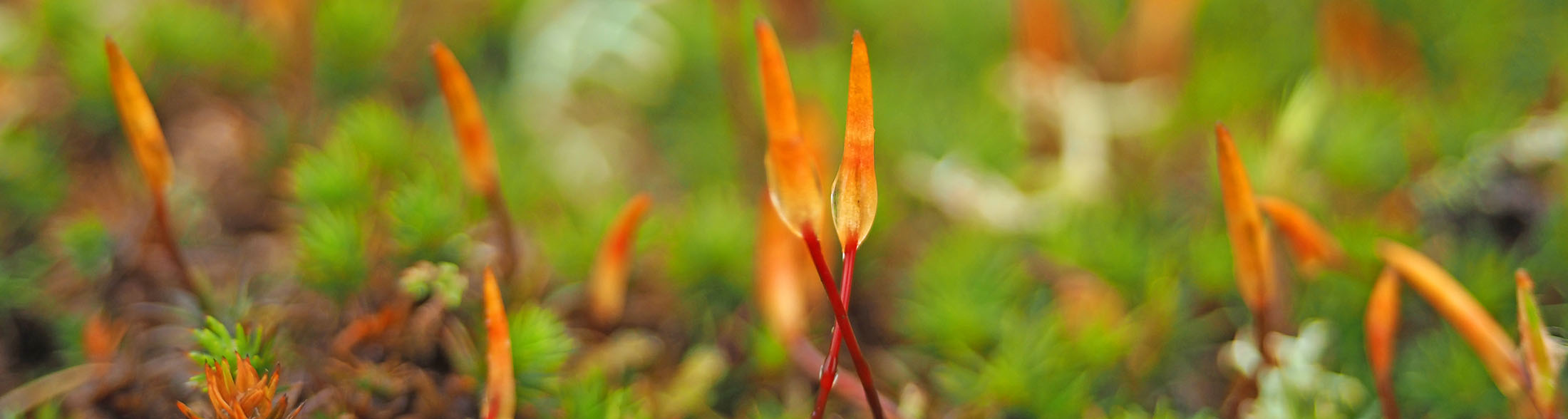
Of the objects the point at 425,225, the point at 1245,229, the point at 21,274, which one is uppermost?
the point at 1245,229

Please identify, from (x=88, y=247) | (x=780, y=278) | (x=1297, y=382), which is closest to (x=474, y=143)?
(x=780, y=278)

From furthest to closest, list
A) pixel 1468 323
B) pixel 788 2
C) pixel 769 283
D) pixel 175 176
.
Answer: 1. pixel 788 2
2. pixel 175 176
3. pixel 769 283
4. pixel 1468 323

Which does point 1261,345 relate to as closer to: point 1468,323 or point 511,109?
point 1468,323

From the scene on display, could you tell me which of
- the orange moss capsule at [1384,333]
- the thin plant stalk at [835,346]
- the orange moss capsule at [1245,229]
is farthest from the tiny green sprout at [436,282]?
the orange moss capsule at [1384,333]

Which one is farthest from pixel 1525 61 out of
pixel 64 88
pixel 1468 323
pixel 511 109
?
pixel 64 88

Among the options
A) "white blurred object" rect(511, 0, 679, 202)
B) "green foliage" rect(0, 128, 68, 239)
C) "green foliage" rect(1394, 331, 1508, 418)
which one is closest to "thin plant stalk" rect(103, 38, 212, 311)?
"green foliage" rect(0, 128, 68, 239)

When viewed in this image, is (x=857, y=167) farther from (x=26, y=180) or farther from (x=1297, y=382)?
(x=26, y=180)
